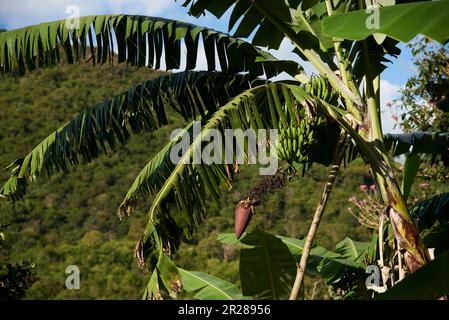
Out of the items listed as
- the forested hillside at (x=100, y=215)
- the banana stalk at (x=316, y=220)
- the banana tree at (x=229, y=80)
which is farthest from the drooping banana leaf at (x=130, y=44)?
the forested hillside at (x=100, y=215)

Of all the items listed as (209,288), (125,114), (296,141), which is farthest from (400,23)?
(209,288)

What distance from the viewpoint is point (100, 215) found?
20422mm

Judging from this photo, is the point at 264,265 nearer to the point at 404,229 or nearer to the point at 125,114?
the point at 404,229

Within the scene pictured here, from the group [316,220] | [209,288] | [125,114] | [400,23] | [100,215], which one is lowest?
[100,215]

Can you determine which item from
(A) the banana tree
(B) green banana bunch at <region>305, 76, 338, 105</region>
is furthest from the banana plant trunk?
(B) green banana bunch at <region>305, 76, 338, 105</region>

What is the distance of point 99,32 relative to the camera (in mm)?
3162

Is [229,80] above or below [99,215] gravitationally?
above

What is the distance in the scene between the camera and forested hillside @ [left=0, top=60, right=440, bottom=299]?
17.7 metres

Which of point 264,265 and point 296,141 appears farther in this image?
point 264,265

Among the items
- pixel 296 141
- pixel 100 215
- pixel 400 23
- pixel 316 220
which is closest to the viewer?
pixel 400 23

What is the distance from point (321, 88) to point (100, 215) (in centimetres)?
1823

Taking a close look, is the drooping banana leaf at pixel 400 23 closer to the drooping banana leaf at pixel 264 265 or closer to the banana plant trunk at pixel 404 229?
the banana plant trunk at pixel 404 229
